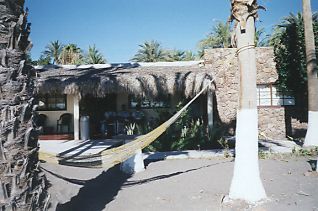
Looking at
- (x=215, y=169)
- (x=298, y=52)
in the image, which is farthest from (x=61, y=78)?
(x=298, y=52)

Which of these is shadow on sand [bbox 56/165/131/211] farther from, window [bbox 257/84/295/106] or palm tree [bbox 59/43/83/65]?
palm tree [bbox 59/43/83/65]

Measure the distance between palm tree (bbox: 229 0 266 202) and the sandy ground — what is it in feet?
0.68

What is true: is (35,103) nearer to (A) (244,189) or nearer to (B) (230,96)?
(A) (244,189)

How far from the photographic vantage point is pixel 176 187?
4.02 meters

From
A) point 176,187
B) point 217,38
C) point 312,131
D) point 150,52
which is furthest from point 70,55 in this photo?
point 176,187

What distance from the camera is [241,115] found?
3.23 metres

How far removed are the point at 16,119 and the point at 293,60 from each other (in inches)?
369

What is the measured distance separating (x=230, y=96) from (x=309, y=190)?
6243mm

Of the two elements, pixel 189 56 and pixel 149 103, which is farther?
pixel 189 56

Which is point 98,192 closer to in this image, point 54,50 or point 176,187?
point 176,187

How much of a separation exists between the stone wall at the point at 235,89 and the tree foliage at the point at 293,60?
1.15 feet

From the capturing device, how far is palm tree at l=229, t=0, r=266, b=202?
3.18m

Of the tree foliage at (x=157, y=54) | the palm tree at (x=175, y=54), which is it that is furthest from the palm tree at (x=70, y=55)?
the palm tree at (x=175, y=54)

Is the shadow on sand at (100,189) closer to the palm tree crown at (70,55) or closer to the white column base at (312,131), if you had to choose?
the white column base at (312,131)
